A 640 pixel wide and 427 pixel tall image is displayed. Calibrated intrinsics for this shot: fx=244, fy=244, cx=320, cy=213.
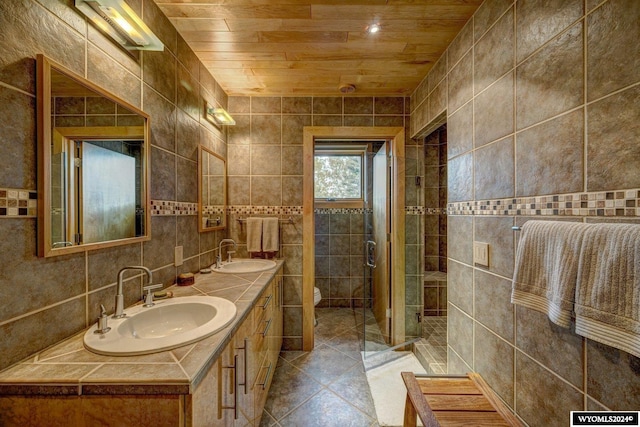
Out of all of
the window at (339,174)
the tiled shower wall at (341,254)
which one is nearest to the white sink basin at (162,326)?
the tiled shower wall at (341,254)

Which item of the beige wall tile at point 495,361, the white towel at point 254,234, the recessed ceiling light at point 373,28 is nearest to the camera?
the beige wall tile at point 495,361

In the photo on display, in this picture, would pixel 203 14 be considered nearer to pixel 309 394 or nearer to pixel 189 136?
pixel 189 136

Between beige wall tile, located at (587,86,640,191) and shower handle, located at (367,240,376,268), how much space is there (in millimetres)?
1914

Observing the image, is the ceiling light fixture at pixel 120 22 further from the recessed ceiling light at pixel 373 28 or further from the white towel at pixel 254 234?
the white towel at pixel 254 234

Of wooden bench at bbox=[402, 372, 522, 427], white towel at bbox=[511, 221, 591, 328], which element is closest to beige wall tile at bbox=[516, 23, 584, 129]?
white towel at bbox=[511, 221, 591, 328]

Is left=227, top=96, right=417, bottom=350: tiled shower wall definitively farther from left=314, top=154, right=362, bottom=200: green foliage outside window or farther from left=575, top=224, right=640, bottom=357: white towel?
left=575, top=224, right=640, bottom=357: white towel

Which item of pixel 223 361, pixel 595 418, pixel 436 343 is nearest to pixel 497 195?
pixel 595 418

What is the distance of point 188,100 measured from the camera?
1.63 meters

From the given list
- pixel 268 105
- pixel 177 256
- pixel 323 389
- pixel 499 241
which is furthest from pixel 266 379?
pixel 268 105

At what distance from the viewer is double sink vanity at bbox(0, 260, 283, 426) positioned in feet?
2.07

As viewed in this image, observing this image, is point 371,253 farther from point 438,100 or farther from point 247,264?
point 438,100

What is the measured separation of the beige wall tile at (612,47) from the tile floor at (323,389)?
1.89 metres

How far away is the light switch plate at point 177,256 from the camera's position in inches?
57.8

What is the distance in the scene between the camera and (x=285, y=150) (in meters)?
2.27
